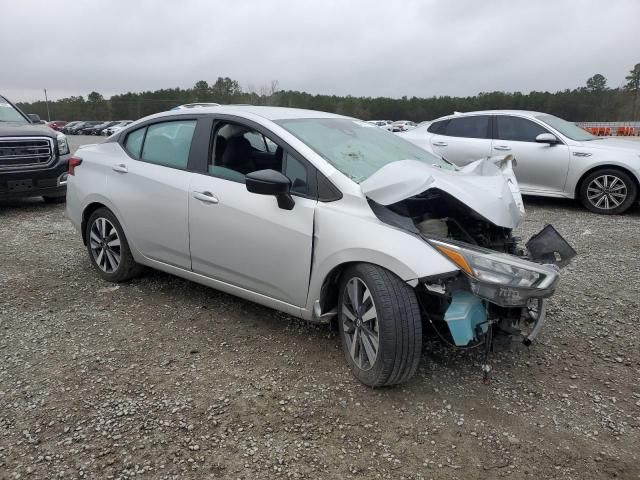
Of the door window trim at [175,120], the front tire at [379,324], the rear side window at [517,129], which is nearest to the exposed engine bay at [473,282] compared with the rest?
the front tire at [379,324]

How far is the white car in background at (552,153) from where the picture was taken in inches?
288

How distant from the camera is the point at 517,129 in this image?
8070 mm

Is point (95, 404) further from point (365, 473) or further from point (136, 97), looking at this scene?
point (136, 97)

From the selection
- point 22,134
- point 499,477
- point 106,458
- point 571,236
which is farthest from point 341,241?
point 22,134

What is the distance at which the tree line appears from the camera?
145 ft

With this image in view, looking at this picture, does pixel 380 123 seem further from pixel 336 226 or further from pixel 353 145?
pixel 336 226

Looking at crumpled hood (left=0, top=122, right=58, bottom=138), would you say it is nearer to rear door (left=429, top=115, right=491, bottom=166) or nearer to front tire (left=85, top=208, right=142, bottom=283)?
front tire (left=85, top=208, right=142, bottom=283)

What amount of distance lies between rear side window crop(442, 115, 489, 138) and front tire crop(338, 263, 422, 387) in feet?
20.7

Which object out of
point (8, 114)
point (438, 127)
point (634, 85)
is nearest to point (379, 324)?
point (438, 127)

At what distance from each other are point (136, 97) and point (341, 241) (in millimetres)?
61273

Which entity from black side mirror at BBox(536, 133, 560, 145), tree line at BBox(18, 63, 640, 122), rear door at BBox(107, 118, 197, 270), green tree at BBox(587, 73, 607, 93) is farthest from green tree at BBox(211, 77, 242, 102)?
rear door at BBox(107, 118, 197, 270)

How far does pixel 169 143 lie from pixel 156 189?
1.29ft

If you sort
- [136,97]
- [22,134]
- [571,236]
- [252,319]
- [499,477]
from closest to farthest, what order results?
[499,477] → [252,319] → [571,236] → [22,134] → [136,97]

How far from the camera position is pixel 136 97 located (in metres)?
58.1
